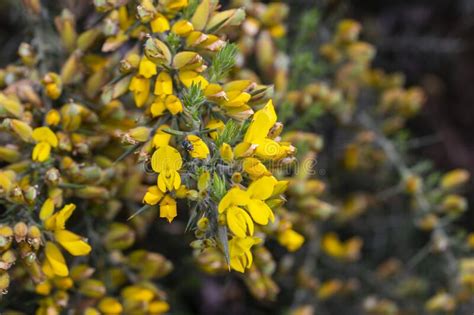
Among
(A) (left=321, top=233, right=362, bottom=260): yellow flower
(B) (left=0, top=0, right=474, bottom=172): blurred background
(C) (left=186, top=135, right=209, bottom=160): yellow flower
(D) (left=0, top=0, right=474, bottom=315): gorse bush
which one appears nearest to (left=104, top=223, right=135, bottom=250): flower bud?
(D) (left=0, top=0, right=474, bottom=315): gorse bush

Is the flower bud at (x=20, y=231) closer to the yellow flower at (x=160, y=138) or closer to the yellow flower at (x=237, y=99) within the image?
the yellow flower at (x=160, y=138)

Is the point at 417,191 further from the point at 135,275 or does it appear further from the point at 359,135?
the point at 135,275

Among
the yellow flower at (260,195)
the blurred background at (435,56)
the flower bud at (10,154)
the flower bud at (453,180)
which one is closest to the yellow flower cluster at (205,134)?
the yellow flower at (260,195)

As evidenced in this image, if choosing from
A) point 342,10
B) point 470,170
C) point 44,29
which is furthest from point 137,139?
point 470,170

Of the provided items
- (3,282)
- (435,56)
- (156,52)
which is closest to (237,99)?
(156,52)

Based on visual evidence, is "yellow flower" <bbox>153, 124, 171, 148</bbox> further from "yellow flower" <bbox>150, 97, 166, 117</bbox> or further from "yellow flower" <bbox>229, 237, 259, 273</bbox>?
"yellow flower" <bbox>229, 237, 259, 273</bbox>

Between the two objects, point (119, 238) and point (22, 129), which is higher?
point (22, 129)

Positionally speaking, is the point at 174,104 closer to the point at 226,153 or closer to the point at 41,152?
the point at 226,153
